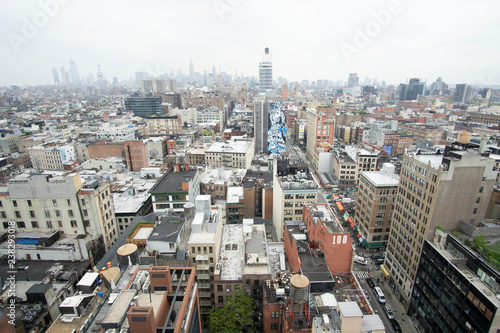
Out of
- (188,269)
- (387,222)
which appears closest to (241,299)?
(188,269)

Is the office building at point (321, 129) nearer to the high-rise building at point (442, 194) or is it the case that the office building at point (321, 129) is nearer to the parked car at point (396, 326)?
the high-rise building at point (442, 194)

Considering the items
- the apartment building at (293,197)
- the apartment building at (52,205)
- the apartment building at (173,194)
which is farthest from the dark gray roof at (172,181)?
the apartment building at (293,197)

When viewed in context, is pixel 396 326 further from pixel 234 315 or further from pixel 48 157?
pixel 48 157

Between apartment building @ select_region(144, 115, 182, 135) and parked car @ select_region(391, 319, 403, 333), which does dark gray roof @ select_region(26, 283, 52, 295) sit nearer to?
parked car @ select_region(391, 319, 403, 333)

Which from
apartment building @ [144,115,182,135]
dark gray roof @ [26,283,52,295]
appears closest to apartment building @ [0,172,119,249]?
dark gray roof @ [26,283,52,295]

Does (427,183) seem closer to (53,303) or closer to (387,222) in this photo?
(387,222)

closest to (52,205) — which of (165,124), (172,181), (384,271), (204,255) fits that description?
(172,181)
